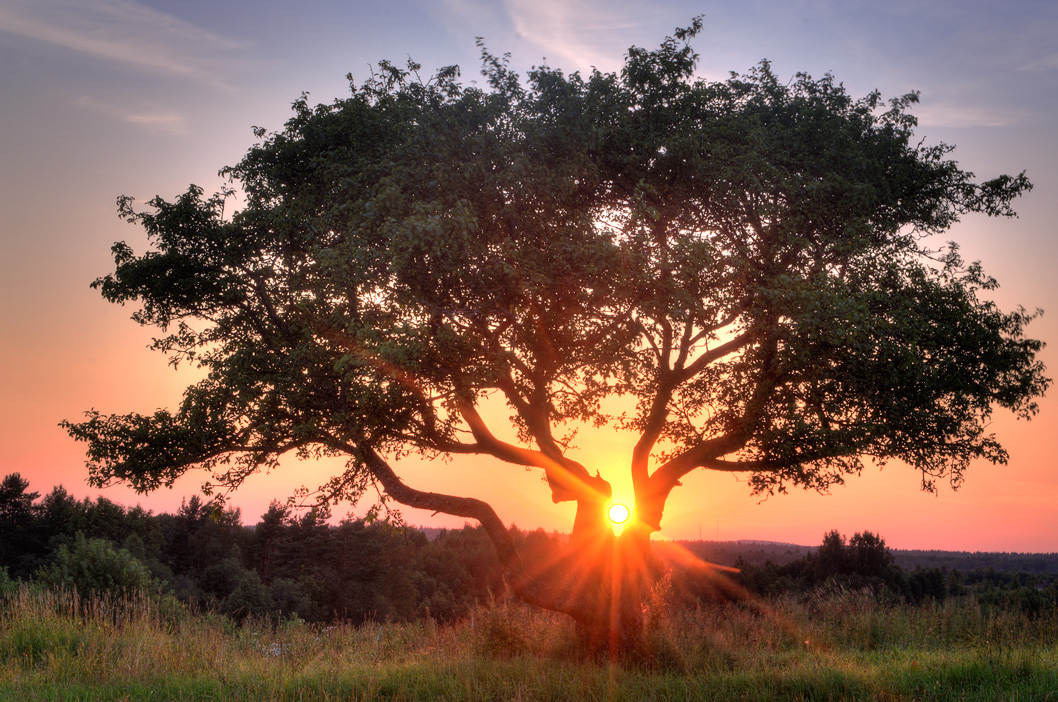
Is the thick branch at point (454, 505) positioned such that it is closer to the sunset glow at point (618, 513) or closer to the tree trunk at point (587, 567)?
the tree trunk at point (587, 567)

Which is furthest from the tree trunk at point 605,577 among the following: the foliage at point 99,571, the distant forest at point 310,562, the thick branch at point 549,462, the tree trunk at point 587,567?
the distant forest at point 310,562

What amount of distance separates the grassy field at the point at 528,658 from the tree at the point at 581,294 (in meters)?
1.28

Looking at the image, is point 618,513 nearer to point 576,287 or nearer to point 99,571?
point 576,287

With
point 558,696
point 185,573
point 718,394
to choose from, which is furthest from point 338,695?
point 185,573

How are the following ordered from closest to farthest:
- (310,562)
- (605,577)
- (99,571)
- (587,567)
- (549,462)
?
(605,577) < (587,567) < (549,462) < (99,571) < (310,562)

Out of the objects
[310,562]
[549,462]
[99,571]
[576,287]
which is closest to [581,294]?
[576,287]

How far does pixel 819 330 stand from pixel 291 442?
9746 millimetres

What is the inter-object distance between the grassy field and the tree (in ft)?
4.19

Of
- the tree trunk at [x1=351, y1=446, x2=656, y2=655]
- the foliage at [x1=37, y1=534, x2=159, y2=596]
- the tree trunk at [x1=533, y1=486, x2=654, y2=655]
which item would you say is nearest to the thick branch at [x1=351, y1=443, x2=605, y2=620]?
the tree trunk at [x1=351, y1=446, x2=656, y2=655]

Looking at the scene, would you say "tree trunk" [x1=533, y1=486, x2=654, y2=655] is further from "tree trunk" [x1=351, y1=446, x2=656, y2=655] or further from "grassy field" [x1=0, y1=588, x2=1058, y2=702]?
"grassy field" [x1=0, y1=588, x2=1058, y2=702]

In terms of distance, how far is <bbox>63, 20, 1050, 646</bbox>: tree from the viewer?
11.9 metres

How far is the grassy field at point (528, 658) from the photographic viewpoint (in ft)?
30.9

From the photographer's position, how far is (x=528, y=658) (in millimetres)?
11133

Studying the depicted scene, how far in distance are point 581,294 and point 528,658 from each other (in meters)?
6.04
